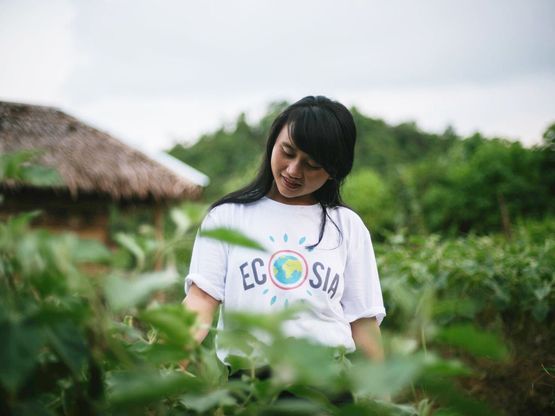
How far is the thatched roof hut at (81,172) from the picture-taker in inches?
266

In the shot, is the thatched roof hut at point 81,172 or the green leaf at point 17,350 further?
the thatched roof hut at point 81,172

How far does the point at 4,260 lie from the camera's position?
46 centimetres

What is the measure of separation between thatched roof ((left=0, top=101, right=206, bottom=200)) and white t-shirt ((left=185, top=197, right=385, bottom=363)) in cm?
588

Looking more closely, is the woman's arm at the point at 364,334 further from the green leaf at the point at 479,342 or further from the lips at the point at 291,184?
the green leaf at the point at 479,342

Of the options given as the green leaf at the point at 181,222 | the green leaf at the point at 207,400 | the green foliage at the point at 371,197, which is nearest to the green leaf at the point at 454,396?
the green leaf at the point at 207,400

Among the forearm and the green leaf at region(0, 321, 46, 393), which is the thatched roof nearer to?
the forearm

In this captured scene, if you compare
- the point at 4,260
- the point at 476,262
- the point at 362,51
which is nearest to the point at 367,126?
the point at 362,51

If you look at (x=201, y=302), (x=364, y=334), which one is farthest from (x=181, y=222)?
(x=364, y=334)

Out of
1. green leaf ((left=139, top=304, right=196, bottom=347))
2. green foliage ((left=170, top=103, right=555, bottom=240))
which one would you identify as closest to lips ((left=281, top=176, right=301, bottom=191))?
green leaf ((left=139, top=304, right=196, bottom=347))

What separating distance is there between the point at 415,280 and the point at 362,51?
727 cm

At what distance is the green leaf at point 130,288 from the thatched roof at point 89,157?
6592mm

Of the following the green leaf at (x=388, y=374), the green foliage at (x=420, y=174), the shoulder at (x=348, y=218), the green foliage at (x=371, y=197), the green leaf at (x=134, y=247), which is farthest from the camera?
the green foliage at (x=371, y=197)

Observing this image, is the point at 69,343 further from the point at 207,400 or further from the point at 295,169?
the point at 295,169

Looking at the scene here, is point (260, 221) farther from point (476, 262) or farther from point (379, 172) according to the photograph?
point (379, 172)
